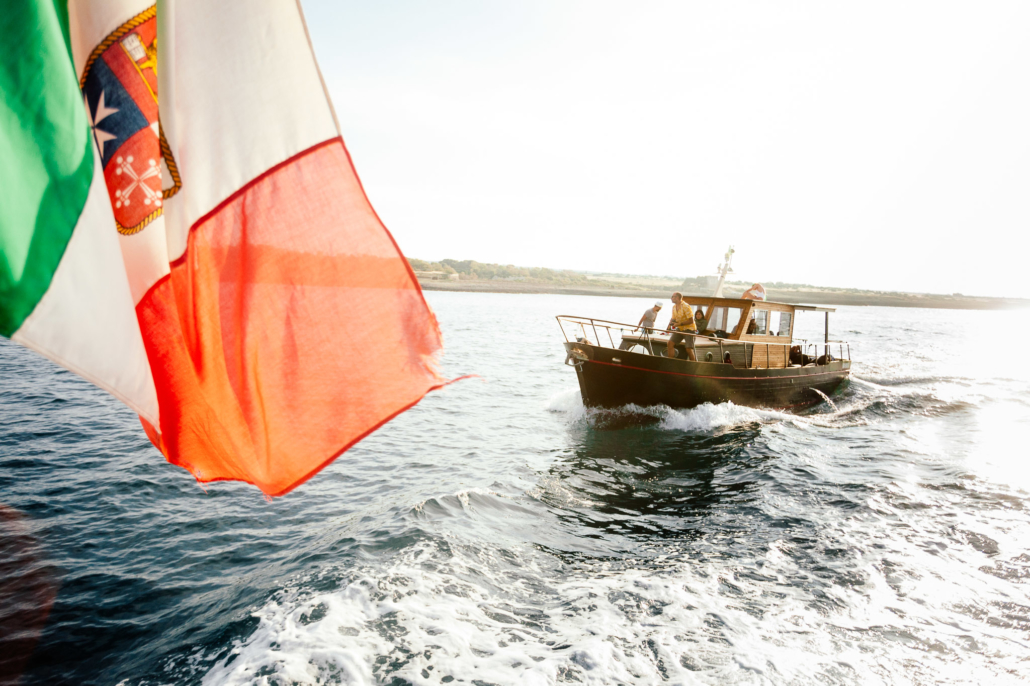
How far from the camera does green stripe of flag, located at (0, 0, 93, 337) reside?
143cm

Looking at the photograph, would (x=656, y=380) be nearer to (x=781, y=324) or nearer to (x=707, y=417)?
(x=707, y=417)

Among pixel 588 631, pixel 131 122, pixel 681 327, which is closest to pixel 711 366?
pixel 681 327

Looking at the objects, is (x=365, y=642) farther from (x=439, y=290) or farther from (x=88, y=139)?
(x=439, y=290)

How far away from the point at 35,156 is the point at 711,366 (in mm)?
14609

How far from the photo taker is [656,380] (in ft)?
46.0

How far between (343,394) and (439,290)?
96.9 m

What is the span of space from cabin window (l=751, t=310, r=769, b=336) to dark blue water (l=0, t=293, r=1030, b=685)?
4.16 meters

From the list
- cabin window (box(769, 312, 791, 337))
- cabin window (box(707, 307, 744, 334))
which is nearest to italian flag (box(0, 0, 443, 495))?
cabin window (box(707, 307, 744, 334))

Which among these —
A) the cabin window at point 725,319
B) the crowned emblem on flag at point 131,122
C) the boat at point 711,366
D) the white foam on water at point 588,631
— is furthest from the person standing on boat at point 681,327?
the crowned emblem on flag at point 131,122

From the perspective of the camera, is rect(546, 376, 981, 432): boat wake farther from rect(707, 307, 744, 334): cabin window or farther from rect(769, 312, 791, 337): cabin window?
rect(707, 307, 744, 334): cabin window

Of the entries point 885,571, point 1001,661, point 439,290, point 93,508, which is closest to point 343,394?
point 1001,661

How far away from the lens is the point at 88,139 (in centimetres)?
153

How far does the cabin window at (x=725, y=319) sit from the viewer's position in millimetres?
16859

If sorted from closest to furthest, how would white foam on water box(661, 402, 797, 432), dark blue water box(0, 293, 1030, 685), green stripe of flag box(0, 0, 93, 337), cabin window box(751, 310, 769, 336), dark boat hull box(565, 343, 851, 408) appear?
green stripe of flag box(0, 0, 93, 337) → dark blue water box(0, 293, 1030, 685) → dark boat hull box(565, 343, 851, 408) → white foam on water box(661, 402, 797, 432) → cabin window box(751, 310, 769, 336)
